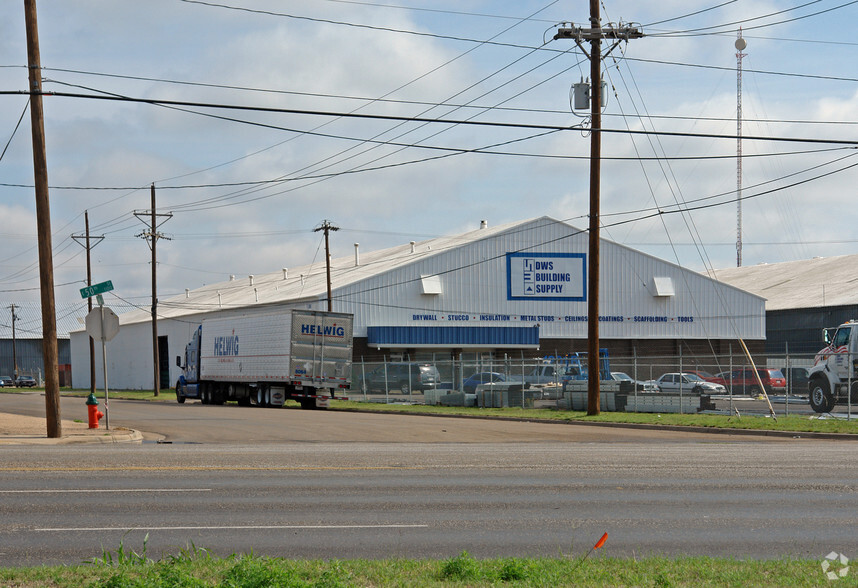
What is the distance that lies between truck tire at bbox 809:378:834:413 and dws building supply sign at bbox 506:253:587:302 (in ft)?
110

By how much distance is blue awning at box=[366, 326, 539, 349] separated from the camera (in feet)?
199

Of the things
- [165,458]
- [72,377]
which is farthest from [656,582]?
[72,377]

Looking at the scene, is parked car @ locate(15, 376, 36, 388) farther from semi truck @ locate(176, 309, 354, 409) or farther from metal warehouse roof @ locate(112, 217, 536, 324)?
semi truck @ locate(176, 309, 354, 409)

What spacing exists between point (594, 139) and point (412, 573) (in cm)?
2499

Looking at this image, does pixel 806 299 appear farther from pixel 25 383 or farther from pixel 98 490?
pixel 25 383

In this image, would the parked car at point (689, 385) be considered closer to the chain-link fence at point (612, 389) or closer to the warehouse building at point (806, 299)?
the chain-link fence at point (612, 389)

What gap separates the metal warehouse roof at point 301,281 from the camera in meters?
64.1

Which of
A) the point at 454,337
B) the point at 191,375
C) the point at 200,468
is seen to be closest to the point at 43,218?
the point at 200,468

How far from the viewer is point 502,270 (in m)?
64.1

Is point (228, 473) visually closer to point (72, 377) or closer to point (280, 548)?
point (280, 548)

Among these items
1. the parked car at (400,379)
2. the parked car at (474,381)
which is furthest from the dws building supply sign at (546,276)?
the parked car at (474,381)

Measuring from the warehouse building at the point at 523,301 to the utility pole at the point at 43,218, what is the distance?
36.8 meters

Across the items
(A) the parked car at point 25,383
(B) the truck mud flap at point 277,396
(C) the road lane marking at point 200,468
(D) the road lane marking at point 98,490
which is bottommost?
(A) the parked car at point 25,383

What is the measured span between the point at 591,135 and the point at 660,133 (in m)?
8.78
